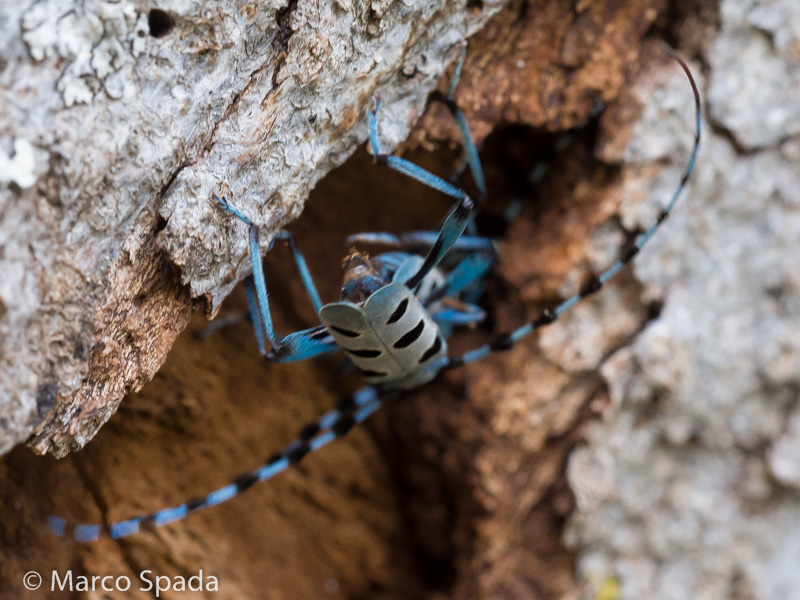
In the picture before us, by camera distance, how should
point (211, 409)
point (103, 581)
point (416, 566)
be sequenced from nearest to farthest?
point (103, 581)
point (211, 409)
point (416, 566)

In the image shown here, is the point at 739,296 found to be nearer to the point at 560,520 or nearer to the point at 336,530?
the point at 560,520

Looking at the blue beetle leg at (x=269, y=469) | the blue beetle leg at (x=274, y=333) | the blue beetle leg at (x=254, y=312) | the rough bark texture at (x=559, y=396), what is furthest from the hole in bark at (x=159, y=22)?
the blue beetle leg at (x=269, y=469)

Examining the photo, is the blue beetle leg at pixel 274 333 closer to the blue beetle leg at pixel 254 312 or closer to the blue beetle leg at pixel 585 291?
the blue beetle leg at pixel 254 312

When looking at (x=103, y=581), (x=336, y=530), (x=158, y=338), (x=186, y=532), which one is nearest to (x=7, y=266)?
(x=158, y=338)

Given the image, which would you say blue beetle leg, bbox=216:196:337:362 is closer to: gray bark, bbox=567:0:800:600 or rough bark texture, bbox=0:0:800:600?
rough bark texture, bbox=0:0:800:600

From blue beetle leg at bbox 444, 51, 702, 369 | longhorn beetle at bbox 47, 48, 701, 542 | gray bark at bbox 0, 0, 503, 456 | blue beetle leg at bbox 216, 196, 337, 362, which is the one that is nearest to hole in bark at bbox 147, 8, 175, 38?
gray bark at bbox 0, 0, 503, 456

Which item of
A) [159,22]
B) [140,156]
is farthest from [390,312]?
[159,22]
